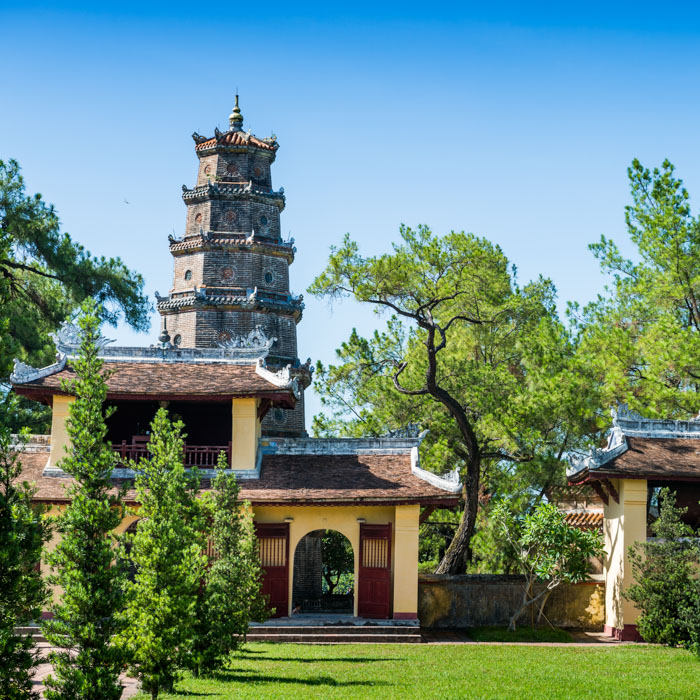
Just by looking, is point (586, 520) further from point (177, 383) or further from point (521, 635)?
point (177, 383)

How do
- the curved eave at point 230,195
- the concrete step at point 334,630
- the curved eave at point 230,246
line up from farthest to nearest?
1. the curved eave at point 230,195
2. the curved eave at point 230,246
3. the concrete step at point 334,630

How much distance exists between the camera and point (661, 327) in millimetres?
28453

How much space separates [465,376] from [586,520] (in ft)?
19.4

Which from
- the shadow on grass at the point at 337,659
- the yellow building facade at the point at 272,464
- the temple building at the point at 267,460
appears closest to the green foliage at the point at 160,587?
the shadow on grass at the point at 337,659

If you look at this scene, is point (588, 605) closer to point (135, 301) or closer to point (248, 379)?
point (248, 379)

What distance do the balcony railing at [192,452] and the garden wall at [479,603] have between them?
19.5 feet

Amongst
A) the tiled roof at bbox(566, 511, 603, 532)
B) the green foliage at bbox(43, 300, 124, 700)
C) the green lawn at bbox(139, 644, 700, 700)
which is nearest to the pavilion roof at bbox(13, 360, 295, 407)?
the green lawn at bbox(139, 644, 700, 700)

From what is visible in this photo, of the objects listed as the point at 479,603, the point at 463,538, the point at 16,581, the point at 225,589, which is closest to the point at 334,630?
the point at 479,603

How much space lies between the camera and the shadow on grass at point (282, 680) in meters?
16.7

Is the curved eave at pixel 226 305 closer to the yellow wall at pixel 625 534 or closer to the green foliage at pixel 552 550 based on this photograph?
the green foliage at pixel 552 550

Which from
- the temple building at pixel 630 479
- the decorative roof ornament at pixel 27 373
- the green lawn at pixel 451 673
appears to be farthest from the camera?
the decorative roof ornament at pixel 27 373

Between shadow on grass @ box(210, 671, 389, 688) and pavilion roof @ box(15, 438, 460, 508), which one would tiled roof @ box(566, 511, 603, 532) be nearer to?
pavilion roof @ box(15, 438, 460, 508)

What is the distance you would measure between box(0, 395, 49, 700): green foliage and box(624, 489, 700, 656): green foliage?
14505mm

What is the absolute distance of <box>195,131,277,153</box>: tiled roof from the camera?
1501 inches
